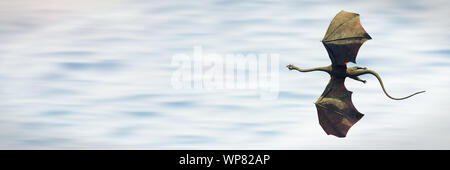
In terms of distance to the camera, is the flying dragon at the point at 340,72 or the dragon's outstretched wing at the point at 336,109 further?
the dragon's outstretched wing at the point at 336,109

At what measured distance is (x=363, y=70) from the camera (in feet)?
59.7

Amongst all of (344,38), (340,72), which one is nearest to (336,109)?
(340,72)

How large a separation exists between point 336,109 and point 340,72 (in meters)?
0.84

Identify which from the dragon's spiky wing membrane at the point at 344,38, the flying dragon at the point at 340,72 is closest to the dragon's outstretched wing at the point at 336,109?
the flying dragon at the point at 340,72

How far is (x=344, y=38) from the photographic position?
18.3m

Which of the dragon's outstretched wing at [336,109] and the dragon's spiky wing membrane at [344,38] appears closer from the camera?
the dragon's spiky wing membrane at [344,38]

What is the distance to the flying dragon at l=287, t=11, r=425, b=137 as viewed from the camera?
18.2 m

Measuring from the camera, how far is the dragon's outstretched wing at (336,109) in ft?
60.2

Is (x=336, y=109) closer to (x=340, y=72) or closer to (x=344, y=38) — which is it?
(x=340, y=72)

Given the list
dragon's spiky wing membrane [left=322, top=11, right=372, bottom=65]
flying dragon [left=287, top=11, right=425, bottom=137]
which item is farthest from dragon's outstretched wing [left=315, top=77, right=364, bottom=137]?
dragon's spiky wing membrane [left=322, top=11, right=372, bottom=65]

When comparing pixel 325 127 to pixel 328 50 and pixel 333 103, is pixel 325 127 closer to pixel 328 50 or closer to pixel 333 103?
pixel 333 103

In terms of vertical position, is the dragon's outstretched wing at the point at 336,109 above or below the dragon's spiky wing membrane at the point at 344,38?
below

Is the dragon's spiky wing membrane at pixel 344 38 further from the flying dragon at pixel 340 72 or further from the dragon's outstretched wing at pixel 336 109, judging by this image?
the dragon's outstretched wing at pixel 336 109

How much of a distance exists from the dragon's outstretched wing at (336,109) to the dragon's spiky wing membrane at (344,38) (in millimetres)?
504
